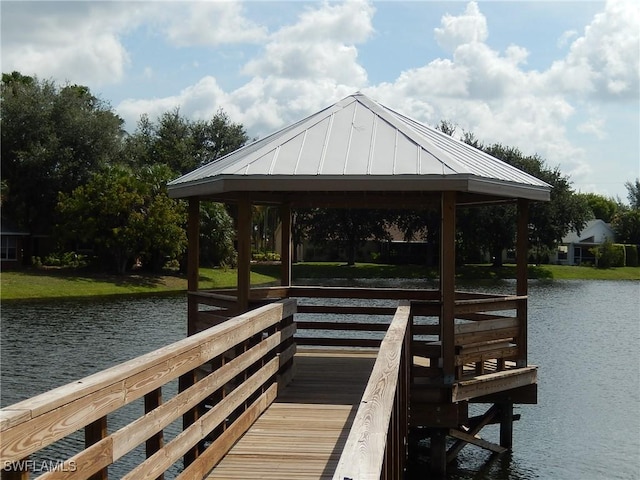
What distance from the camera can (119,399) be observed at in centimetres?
401

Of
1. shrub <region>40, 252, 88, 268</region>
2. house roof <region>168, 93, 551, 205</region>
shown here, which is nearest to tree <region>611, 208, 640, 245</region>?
shrub <region>40, 252, 88, 268</region>

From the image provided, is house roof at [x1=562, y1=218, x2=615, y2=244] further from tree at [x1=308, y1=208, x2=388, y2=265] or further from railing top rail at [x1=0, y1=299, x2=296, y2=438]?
railing top rail at [x1=0, y1=299, x2=296, y2=438]

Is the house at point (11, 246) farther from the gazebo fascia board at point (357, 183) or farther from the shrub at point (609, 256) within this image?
the shrub at point (609, 256)

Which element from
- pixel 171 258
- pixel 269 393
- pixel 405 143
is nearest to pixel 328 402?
pixel 269 393

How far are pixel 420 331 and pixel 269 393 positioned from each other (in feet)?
7.72

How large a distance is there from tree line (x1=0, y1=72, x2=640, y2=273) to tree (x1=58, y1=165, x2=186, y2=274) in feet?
0.18

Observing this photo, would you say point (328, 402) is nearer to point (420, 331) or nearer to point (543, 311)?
point (420, 331)

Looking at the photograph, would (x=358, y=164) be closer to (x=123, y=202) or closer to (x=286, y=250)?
(x=286, y=250)

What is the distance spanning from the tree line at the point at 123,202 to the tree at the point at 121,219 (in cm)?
6

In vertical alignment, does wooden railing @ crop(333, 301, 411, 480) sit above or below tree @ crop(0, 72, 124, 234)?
below

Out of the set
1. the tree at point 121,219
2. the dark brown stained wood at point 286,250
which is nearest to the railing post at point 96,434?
the dark brown stained wood at point 286,250

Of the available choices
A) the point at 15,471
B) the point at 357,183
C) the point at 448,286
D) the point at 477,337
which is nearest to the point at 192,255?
the point at 357,183

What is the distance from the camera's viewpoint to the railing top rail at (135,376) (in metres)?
3.15

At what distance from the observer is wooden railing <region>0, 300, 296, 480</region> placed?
3.15 m
